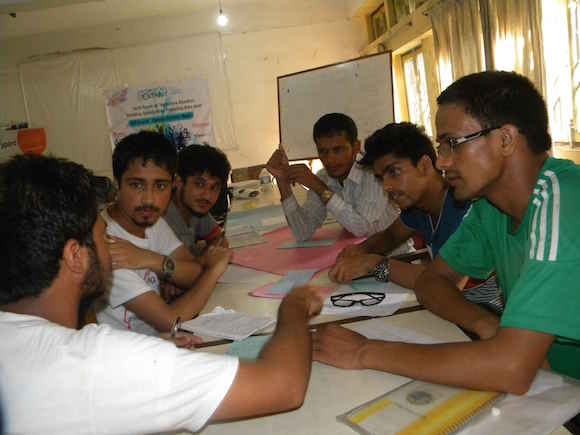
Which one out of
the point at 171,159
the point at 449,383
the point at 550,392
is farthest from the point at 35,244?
the point at 171,159

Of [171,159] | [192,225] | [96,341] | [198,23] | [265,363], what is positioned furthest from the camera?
[198,23]

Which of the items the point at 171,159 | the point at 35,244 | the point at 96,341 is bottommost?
the point at 96,341

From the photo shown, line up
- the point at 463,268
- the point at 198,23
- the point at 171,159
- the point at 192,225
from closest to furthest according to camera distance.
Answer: the point at 463,268 < the point at 171,159 < the point at 192,225 < the point at 198,23

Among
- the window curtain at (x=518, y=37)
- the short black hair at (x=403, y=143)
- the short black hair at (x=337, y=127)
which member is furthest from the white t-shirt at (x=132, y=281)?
the window curtain at (x=518, y=37)

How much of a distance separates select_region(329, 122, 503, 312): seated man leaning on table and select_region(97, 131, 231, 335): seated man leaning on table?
0.56m

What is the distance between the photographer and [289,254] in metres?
2.29

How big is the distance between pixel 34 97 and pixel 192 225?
524cm

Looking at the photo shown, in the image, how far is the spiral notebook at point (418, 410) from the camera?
2.54ft

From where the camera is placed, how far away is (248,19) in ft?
22.1

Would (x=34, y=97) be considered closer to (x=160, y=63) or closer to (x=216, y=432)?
(x=160, y=63)

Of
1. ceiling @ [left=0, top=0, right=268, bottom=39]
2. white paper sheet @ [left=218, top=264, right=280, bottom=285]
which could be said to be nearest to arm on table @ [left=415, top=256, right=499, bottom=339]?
white paper sheet @ [left=218, top=264, right=280, bottom=285]

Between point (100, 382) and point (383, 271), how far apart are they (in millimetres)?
1132

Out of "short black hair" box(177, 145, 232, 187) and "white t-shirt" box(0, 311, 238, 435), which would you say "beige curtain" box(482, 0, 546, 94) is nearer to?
"short black hair" box(177, 145, 232, 187)

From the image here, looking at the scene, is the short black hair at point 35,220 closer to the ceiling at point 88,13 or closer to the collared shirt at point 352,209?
the collared shirt at point 352,209
